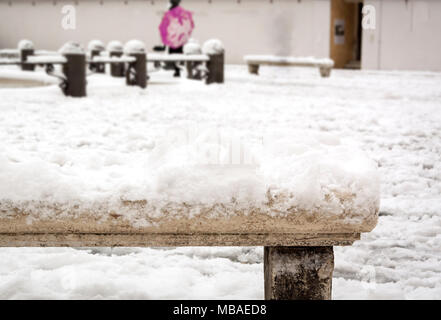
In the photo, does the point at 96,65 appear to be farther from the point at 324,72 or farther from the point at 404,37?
the point at 404,37

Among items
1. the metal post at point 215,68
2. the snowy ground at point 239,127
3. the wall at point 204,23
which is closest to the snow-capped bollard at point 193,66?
the metal post at point 215,68

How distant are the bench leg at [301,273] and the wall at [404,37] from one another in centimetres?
1924

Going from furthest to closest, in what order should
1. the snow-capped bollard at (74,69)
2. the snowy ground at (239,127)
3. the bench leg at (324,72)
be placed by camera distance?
the bench leg at (324,72), the snow-capped bollard at (74,69), the snowy ground at (239,127)

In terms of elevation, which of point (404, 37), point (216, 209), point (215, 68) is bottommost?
point (216, 209)

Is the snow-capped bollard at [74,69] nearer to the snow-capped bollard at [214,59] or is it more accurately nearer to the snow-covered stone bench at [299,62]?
the snow-capped bollard at [214,59]

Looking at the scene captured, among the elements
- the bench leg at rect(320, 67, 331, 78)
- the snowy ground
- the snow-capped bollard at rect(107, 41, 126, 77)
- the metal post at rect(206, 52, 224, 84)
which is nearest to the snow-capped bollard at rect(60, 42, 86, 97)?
the snowy ground

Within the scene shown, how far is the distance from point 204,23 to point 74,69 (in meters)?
13.7

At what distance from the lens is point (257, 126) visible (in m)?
6.86

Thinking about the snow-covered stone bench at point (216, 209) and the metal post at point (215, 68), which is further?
the metal post at point (215, 68)

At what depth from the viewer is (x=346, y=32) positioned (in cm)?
2148

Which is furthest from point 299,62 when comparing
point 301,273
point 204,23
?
point 301,273

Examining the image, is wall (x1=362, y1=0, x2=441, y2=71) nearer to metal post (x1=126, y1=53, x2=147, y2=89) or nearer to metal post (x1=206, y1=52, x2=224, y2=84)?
metal post (x1=206, y1=52, x2=224, y2=84)

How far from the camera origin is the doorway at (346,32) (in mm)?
20922

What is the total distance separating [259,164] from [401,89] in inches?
464
